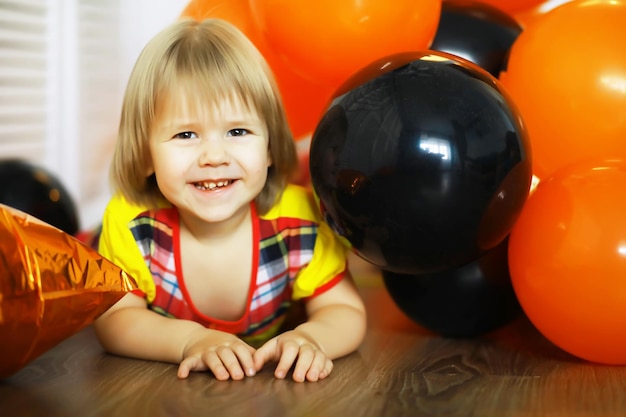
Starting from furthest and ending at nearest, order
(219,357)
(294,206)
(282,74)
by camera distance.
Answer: (282,74), (294,206), (219,357)

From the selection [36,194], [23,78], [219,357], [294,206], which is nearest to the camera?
[219,357]

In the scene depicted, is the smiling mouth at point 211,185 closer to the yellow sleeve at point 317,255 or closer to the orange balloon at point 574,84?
the yellow sleeve at point 317,255

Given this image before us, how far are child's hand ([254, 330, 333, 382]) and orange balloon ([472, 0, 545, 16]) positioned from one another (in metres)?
0.81

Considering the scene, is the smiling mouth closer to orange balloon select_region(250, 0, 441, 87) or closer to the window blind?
orange balloon select_region(250, 0, 441, 87)

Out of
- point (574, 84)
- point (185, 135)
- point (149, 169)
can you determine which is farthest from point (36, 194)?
point (574, 84)

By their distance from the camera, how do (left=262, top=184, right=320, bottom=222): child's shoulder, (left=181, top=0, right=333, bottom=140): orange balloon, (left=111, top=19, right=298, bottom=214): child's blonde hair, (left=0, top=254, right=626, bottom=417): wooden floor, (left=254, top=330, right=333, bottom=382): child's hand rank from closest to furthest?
(left=0, top=254, right=626, bottom=417): wooden floor
(left=254, top=330, right=333, bottom=382): child's hand
(left=111, top=19, right=298, bottom=214): child's blonde hair
(left=262, top=184, right=320, bottom=222): child's shoulder
(left=181, top=0, right=333, bottom=140): orange balloon

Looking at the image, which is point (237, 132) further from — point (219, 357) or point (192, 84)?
point (219, 357)

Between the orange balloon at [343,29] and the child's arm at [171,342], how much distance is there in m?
0.46

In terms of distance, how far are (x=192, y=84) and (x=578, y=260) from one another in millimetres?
591

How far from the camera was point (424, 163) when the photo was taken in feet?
3.37

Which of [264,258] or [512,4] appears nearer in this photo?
[264,258]

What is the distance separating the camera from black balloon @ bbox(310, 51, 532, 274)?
3.39 feet

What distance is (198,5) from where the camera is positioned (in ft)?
4.98

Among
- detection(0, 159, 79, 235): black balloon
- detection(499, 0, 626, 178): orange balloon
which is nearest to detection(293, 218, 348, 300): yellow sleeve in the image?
detection(499, 0, 626, 178): orange balloon
